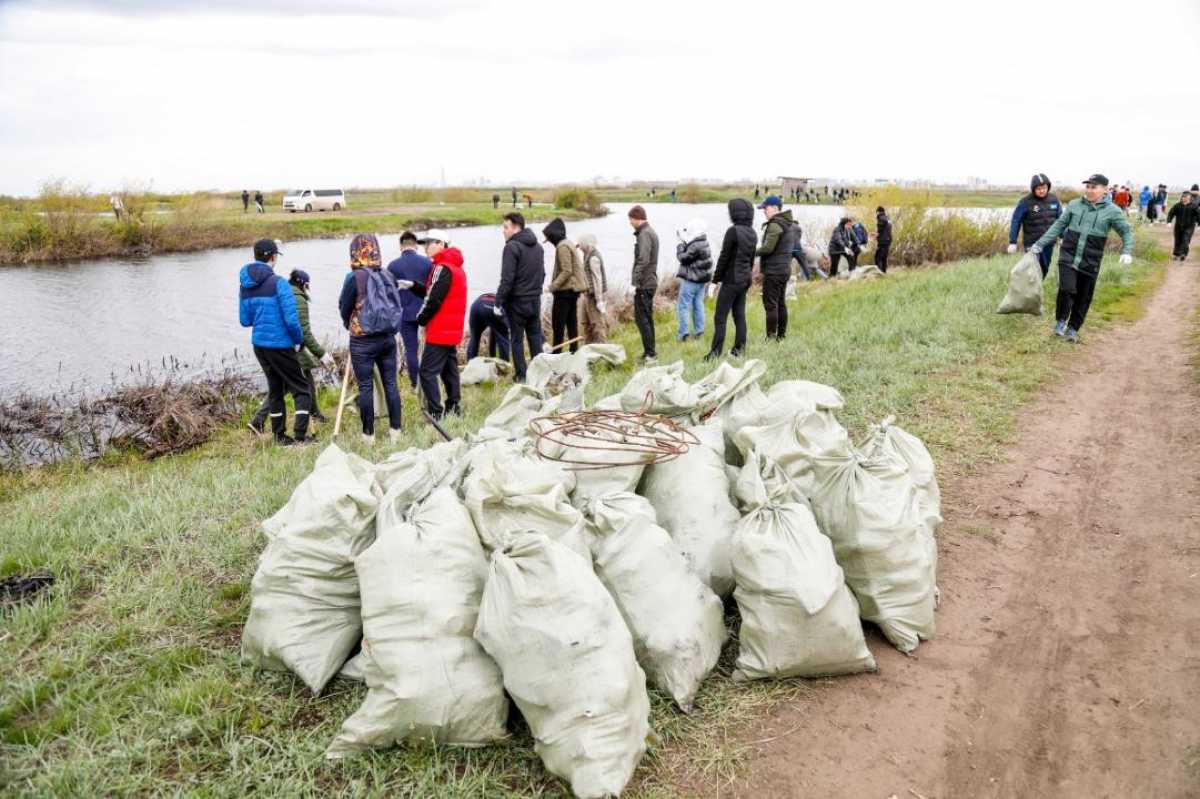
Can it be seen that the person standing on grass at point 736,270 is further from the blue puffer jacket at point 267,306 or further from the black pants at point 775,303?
the blue puffer jacket at point 267,306

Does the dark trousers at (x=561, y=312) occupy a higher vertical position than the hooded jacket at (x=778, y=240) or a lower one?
lower

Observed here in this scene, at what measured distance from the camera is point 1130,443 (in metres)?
5.03

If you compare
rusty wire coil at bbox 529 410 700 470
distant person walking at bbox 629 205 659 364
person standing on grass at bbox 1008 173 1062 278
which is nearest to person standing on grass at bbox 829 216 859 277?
person standing on grass at bbox 1008 173 1062 278

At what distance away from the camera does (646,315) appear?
314 inches

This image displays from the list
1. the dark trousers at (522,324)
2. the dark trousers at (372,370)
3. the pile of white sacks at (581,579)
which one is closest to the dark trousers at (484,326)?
the dark trousers at (522,324)

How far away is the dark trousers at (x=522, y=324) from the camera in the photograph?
270 inches

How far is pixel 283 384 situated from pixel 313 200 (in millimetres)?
36911

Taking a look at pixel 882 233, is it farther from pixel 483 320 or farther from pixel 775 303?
pixel 483 320

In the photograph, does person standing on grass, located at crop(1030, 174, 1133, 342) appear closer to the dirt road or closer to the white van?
the dirt road

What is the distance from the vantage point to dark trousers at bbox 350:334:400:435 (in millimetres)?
5688

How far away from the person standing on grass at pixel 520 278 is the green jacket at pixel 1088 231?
4925 mm

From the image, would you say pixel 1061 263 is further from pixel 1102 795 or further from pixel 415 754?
pixel 415 754

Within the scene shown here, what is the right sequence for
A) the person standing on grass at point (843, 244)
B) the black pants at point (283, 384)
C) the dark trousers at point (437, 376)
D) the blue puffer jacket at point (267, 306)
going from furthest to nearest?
the person standing on grass at point (843, 244) → the dark trousers at point (437, 376) → the black pants at point (283, 384) → the blue puffer jacket at point (267, 306)

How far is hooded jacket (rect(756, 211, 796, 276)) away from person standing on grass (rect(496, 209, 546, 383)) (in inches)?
85.7
